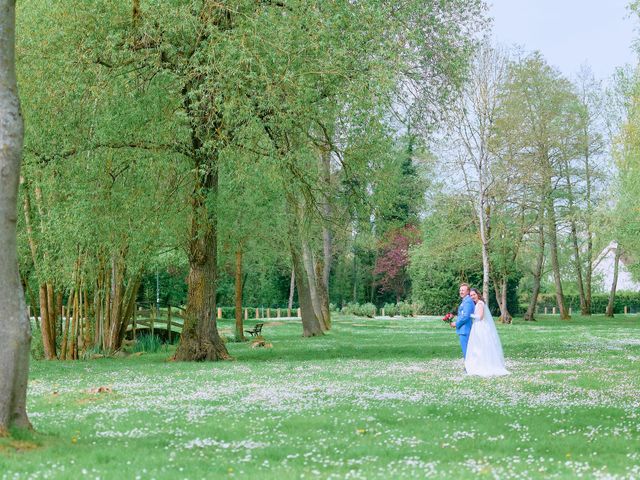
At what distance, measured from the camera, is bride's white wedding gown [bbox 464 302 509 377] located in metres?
19.6

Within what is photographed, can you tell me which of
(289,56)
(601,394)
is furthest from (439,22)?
(601,394)

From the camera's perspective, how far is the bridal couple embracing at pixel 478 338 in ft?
64.4

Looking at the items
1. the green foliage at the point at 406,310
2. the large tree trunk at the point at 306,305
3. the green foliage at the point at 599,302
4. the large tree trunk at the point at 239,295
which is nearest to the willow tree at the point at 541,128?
the green foliage at the point at 406,310

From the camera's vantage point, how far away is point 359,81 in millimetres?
21828

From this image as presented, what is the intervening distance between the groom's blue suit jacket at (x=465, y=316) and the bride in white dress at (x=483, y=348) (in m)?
0.16

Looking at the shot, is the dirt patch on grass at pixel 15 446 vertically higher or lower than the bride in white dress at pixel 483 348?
lower

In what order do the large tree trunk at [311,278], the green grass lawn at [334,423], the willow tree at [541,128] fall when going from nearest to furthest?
the green grass lawn at [334,423], the large tree trunk at [311,278], the willow tree at [541,128]

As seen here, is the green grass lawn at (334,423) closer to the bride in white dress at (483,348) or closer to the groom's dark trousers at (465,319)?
the bride in white dress at (483,348)

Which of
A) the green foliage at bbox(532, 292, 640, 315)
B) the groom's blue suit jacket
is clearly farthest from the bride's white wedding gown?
the green foliage at bbox(532, 292, 640, 315)

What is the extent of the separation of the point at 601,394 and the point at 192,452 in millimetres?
8276

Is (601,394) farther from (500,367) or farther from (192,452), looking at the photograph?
(192,452)

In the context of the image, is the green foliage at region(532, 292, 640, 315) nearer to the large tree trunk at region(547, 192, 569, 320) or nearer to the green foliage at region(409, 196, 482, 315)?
the large tree trunk at region(547, 192, 569, 320)

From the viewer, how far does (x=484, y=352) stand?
19656 millimetres

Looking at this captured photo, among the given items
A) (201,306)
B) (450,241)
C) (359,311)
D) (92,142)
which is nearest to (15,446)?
(92,142)
